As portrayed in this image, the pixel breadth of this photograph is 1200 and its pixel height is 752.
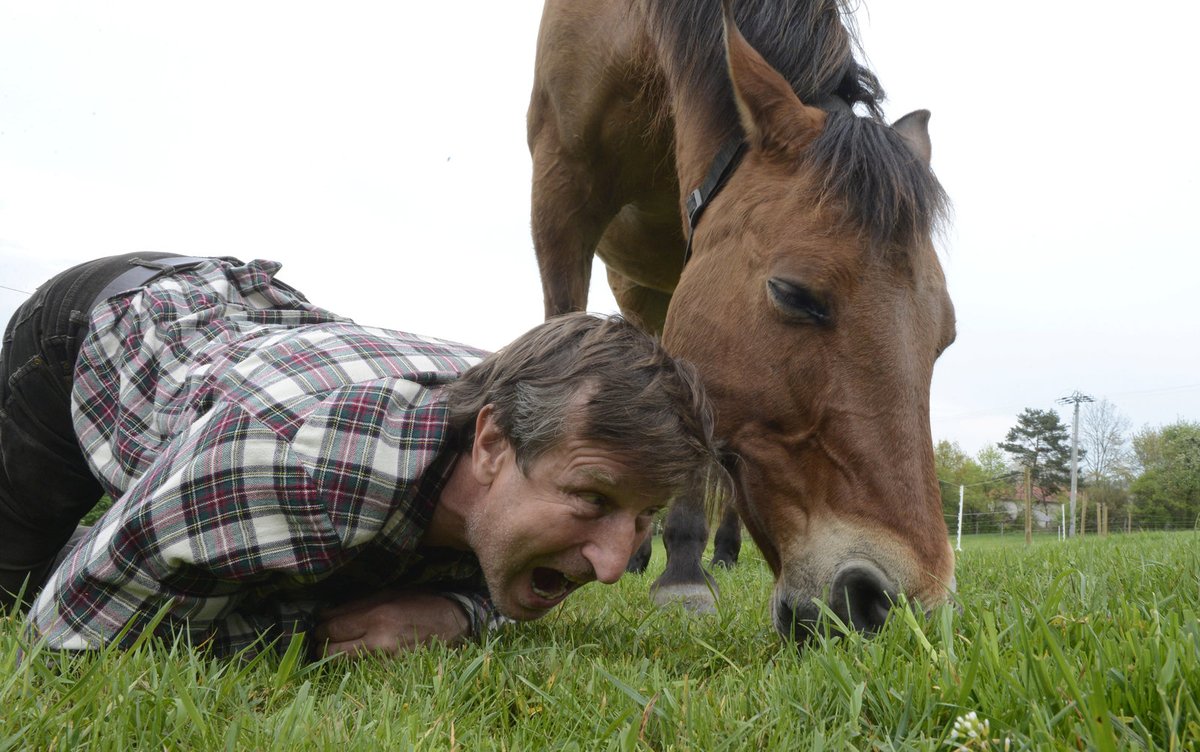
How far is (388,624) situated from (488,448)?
53 centimetres

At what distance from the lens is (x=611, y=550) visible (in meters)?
1.91

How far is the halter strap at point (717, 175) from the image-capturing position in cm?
316

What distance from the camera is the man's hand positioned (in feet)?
6.80

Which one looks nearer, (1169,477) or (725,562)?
(725,562)

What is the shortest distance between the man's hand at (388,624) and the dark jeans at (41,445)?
147 cm

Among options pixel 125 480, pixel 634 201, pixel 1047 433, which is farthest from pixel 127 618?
pixel 1047 433

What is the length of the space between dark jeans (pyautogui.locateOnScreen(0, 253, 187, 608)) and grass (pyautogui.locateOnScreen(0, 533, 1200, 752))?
1.46 meters

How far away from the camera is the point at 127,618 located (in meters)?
1.78

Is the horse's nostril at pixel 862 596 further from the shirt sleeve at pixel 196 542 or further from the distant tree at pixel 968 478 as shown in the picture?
the distant tree at pixel 968 478

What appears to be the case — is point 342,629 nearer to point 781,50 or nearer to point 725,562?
point 781,50

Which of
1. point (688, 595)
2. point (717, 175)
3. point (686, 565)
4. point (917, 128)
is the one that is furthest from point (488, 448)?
point (917, 128)

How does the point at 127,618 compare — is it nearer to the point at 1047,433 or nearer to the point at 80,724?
the point at 80,724

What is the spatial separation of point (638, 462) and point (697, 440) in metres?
0.20

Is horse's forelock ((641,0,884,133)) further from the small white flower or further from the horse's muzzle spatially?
the small white flower
